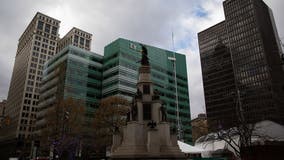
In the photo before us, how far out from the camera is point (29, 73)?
11019 cm

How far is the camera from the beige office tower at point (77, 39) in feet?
402

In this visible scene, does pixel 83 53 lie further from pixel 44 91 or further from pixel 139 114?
pixel 139 114

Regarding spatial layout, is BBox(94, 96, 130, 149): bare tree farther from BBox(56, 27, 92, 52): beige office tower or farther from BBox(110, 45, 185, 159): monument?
BBox(56, 27, 92, 52): beige office tower

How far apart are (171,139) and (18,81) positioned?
386ft

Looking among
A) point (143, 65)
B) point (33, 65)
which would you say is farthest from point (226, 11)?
point (143, 65)

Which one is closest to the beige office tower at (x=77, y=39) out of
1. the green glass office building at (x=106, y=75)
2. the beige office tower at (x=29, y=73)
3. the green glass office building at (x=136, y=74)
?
the beige office tower at (x=29, y=73)

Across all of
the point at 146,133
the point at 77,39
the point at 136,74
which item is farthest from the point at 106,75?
the point at 146,133

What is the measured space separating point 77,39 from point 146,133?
111835 mm

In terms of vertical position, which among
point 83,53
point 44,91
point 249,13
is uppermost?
point 249,13

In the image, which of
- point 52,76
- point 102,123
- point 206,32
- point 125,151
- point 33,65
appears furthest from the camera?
point 206,32

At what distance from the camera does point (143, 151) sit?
1988 centimetres

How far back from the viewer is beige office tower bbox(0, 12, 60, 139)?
335ft

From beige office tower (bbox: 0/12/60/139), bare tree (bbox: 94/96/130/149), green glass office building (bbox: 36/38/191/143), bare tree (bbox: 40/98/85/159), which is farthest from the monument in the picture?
beige office tower (bbox: 0/12/60/139)

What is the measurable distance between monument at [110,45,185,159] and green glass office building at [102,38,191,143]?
48171 millimetres
